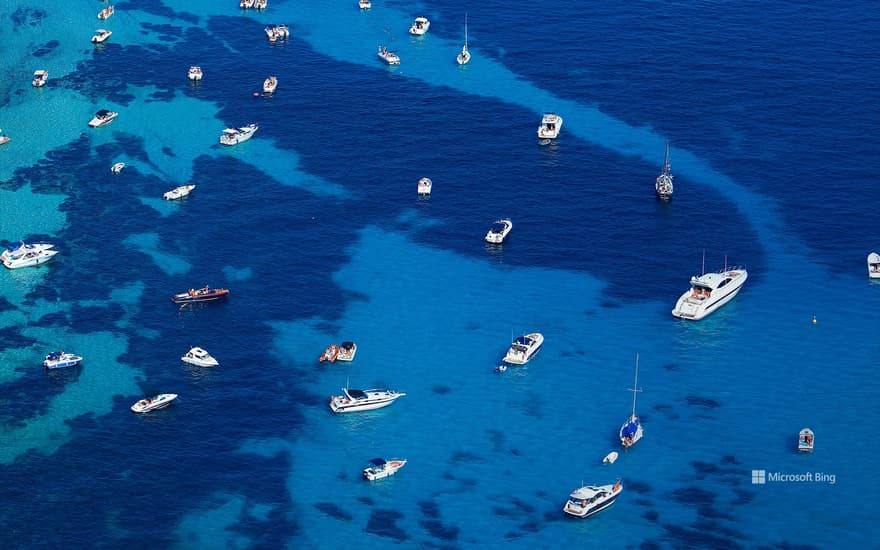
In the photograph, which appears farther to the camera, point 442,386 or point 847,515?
point 442,386

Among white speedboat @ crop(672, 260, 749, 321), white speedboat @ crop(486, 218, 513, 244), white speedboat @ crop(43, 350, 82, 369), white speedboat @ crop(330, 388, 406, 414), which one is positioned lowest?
white speedboat @ crop(330, 388, 406, 414)

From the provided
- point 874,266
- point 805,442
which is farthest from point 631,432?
point 874,266

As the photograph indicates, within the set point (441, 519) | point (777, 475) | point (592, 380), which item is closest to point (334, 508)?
point (441, 519)

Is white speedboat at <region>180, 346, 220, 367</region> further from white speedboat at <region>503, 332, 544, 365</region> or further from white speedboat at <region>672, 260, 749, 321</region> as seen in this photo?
white speedboat at <region>672, 260, 749, 321</region>

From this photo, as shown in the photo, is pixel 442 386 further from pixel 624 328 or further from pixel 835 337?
pixel 835 337

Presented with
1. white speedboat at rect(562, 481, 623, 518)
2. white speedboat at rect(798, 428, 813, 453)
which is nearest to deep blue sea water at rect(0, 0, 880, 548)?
white speedboat at rect(562, 481, 623, 518)
